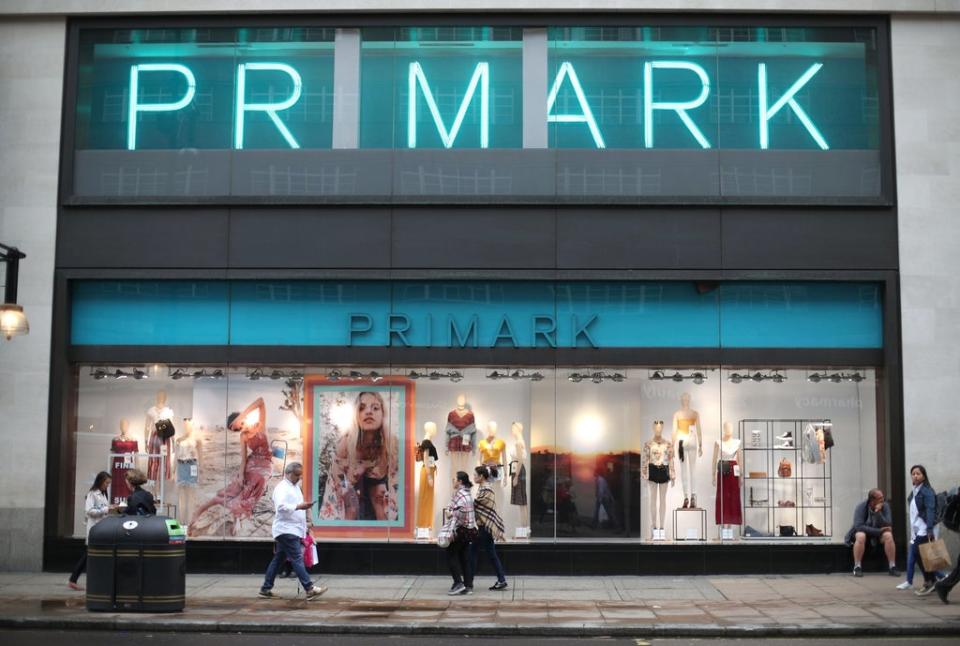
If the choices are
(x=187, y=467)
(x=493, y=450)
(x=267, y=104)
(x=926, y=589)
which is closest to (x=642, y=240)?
(x=493, y=450)

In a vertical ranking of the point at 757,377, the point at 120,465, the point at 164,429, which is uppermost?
the point at 757,377

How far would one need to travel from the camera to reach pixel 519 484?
17891mm

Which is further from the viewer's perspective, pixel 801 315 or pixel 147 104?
pixel 147 104

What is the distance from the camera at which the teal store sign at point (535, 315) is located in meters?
17.7

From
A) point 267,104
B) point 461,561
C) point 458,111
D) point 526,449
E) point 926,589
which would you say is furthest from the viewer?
point 267,104

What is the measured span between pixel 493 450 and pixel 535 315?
218 cm

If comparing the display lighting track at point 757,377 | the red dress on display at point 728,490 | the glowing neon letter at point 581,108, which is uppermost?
the glowing neon letter at point 581,108

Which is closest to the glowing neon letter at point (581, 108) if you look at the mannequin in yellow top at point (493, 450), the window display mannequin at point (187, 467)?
the mannequin in yellow top at point (493, 450)

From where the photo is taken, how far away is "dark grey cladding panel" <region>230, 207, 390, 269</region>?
1788 cm

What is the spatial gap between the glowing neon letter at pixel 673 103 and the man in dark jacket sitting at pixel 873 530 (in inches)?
231

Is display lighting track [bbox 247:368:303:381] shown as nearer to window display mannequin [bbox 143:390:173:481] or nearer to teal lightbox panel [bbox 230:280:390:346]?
teal lightbox panel [bbox 230:280:390:346]

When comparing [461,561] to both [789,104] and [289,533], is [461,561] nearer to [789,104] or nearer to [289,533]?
[289,533]

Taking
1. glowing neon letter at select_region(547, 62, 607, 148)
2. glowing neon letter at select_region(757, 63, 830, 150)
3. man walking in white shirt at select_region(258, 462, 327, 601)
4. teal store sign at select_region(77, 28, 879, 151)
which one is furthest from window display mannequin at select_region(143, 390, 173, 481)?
glowing neon letter at select_region(757, 63, 830, 150)

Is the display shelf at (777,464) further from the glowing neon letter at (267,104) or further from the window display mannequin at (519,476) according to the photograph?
the glowing neon letter at (267,104)
